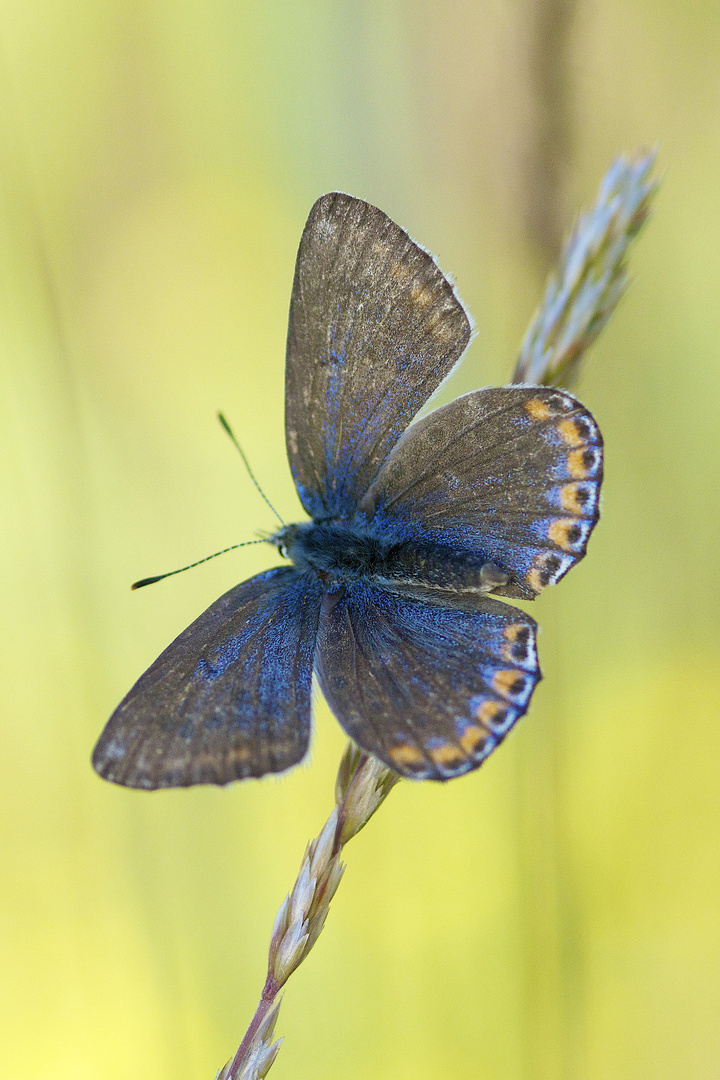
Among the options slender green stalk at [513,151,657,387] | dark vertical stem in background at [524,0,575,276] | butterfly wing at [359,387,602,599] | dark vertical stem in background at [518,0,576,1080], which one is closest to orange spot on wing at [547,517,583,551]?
butterfly wing at [359,387,602,599]

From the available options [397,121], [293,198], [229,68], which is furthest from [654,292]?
[229,68]

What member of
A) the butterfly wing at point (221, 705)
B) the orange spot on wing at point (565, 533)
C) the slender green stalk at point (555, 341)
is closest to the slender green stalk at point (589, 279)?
the slender green stalk at point (555, 341)

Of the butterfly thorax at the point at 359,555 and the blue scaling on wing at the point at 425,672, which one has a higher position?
the butterfly thorax at the point at 359,555

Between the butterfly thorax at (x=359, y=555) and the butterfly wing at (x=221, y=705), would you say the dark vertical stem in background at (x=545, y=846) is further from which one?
the butterfly wing at (x=221, y=705)

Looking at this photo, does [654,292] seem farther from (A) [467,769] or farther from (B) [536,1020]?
(B) [536,1020]

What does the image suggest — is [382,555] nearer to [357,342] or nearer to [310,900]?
[357,342]

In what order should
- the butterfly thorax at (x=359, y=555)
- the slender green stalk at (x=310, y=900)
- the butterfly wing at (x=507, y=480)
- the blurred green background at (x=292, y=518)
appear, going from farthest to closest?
the blurred green background at (x=292, y=518) < the butterfly thorax at (x=359, y=555) < the butterfly wing at (x=507, y=480) < the slender green stalk at (x=310, y=900)

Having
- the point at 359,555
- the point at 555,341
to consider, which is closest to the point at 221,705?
the point at 359,555
